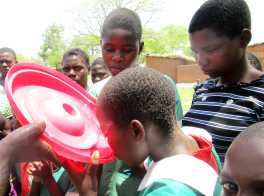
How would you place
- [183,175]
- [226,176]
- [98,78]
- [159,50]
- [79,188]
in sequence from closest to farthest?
[226,176]
[183,175]
[79,188]
[98,78]
[159,50]

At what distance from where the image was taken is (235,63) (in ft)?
6.52

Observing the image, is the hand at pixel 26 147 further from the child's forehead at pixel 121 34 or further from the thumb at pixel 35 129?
the child's forehead at pixel 121 34

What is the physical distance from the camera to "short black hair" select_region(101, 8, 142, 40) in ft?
7.72

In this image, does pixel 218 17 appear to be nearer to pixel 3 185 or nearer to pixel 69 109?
pixel 69 109

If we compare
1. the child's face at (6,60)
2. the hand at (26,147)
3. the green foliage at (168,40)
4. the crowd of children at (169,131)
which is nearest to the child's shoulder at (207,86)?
the crowd of children at (169,131)

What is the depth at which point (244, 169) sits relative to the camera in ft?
3.49

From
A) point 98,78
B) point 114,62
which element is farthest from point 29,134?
point 98,78

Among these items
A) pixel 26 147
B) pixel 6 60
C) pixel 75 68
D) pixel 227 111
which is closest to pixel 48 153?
pixel 26 147

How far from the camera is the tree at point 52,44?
4360cm

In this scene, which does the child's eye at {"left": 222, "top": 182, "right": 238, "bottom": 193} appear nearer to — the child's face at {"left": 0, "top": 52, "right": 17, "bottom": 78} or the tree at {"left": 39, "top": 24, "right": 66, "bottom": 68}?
the child's face at {"left": 0, "top": 52, "right": 17, "bottom": 78}

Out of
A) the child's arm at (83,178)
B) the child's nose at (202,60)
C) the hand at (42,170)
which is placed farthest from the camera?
the child's nose at (202,60)

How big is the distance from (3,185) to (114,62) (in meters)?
1.06

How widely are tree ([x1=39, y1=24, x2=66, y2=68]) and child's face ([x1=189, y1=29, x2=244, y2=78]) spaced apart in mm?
40670

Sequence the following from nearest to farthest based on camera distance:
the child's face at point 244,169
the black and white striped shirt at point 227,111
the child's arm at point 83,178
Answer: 1. the child's face at point 244,169
2. the child's arm at point 83,178
3. the black and white striped shirt at point 227,111
